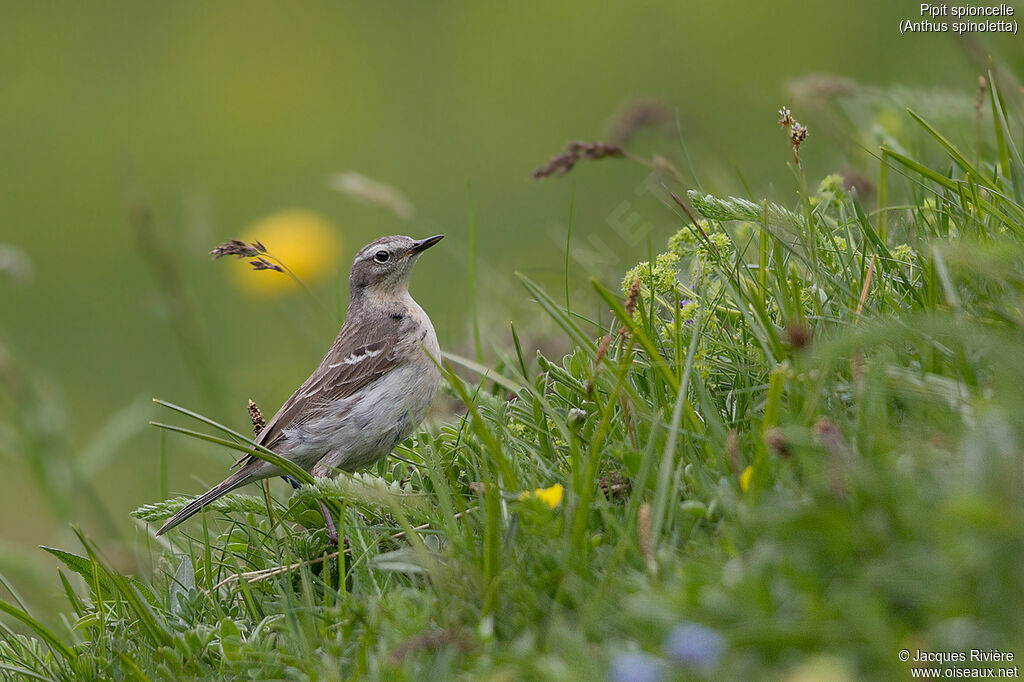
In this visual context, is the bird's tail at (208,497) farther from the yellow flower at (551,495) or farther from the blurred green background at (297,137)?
the blurred green background at (297,137)

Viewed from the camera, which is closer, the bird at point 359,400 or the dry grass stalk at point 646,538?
the dry grass stalk at point 646,538

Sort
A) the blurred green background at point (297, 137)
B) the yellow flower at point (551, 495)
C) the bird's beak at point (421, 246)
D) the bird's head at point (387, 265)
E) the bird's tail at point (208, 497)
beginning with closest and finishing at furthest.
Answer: the yellow flower at point (551, 495) < the bird's tail at point (208, 497) < the bird's beak at point (421, 246) < the bird's head at point (387, 265) < the blurred green background at point (297, 137)

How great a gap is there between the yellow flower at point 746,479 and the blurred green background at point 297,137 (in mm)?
5449

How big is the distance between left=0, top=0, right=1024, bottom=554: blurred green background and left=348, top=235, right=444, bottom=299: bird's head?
136 centimetres

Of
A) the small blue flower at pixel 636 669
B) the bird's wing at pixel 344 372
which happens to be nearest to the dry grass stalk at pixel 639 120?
the bird's wing at pixel 344 372

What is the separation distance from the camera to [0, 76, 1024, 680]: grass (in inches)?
101

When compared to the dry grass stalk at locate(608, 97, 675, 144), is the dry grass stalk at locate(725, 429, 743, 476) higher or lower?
lower

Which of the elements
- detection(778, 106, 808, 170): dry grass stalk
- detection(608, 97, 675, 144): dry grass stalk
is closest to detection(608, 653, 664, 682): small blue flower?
detection(778, 106, 808, 170): dry grass stalk

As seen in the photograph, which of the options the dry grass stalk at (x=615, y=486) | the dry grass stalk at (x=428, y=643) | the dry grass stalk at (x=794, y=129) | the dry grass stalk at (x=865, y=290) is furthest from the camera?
the dry grass stalk at (x=794, y=129)

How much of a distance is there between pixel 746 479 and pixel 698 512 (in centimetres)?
17

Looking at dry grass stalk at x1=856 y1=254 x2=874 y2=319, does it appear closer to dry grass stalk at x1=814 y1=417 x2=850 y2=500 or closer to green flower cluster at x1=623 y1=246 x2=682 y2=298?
green flower cluster at x1=623 y1=246 x2=682 y2=298

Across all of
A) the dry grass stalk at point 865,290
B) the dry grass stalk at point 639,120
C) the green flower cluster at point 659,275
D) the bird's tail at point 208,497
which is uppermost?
the dry grass stalk at point 639,120

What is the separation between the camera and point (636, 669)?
2531mm

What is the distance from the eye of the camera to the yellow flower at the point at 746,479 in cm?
322
